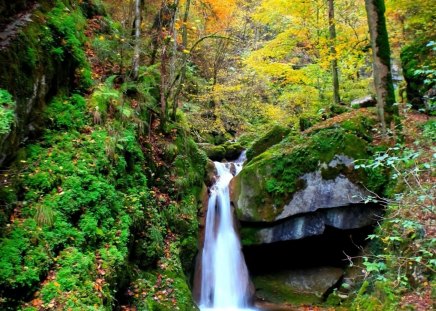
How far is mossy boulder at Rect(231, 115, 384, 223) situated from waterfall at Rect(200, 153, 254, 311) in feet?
2.63

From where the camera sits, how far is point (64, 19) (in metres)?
6.91

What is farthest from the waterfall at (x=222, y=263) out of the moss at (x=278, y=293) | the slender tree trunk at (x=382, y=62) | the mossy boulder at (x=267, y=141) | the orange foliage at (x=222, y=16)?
the orange foliage at (x=222, y=16)

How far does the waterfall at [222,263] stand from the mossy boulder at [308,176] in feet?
2.63

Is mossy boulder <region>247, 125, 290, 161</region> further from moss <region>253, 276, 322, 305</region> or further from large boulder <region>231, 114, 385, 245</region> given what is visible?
moss <region>253, 276, 322, 305</region>

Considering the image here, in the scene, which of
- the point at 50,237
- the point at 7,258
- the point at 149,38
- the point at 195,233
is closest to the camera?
the point at 7,258

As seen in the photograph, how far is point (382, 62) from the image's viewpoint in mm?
9234

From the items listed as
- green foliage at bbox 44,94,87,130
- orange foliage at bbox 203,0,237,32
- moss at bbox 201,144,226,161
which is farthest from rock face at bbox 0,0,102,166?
orange foliage at bbox 203,0,237,32

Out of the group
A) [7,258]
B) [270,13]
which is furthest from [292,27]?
[7,258]

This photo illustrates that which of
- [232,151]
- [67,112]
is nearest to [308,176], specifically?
[67,112]

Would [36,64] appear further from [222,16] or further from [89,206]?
[222,16]

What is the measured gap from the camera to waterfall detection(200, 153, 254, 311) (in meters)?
9.45

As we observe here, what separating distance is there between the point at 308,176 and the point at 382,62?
11.7 feet

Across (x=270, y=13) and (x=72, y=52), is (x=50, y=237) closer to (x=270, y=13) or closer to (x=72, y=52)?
(x=72, y=52)

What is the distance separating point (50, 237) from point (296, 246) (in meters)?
6.92
